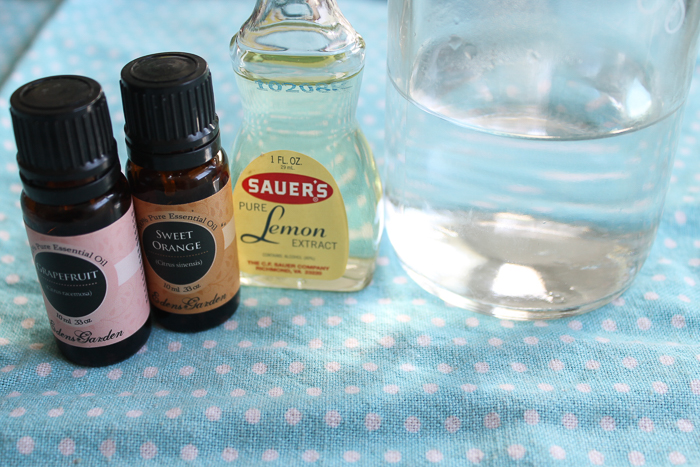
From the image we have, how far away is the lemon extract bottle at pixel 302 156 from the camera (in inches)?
18.3

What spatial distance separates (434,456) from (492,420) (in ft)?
0.16

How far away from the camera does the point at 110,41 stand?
86 cm

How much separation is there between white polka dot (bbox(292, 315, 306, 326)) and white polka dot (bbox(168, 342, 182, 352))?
0.09 metres

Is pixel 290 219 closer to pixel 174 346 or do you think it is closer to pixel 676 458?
pixel 174 346

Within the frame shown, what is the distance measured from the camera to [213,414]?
44cm

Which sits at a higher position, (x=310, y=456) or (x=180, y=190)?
(x=180, y=190)

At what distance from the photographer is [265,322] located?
0.53 m

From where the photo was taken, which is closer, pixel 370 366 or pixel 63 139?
pixel 63 139

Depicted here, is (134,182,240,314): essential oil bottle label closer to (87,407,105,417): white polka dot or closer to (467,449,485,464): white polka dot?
(87,407,105,417): white polka dot

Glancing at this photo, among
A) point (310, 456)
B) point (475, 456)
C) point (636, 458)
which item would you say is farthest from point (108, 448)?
point (636, 458)

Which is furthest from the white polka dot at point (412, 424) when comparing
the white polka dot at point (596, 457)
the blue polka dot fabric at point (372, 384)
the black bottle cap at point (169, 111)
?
the black bottle cap at point (169, 111)

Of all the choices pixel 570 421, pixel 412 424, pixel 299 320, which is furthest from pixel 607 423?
pixel 299 320

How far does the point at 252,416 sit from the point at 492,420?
0.53 feet

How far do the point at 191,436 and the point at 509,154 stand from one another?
30 centimetres
